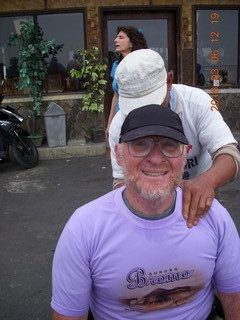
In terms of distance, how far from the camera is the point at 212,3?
8570mm

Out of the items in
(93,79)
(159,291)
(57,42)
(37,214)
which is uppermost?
(57,42)

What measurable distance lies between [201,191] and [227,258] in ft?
0.99

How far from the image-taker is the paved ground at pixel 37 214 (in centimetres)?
332

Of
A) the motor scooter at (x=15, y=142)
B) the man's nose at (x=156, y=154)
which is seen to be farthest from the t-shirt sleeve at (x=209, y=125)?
the motor scooter at (x=15, y=142)

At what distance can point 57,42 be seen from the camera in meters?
8.41

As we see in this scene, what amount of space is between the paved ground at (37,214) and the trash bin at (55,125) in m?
0.45

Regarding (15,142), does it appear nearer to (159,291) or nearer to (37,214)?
(37,214)

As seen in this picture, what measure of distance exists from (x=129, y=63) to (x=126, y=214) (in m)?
0.77

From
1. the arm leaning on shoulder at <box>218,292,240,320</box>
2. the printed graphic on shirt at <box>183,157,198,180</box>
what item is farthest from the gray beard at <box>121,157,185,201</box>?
the printed graphic on shirt at <box>183,157,198,180</box>

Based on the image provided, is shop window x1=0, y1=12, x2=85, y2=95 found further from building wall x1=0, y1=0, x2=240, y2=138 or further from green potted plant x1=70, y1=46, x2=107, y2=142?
green potted plant x1=70, y1=46, x2=107, y2=142

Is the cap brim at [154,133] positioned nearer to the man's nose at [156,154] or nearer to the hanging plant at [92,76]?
the man's nose at [156,154]

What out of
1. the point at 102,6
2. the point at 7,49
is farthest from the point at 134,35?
the point at 7,49

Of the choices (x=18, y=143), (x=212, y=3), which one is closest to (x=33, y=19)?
(x=18, y=143)

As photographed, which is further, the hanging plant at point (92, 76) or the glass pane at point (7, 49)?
the glass pane at point (7, 49)
